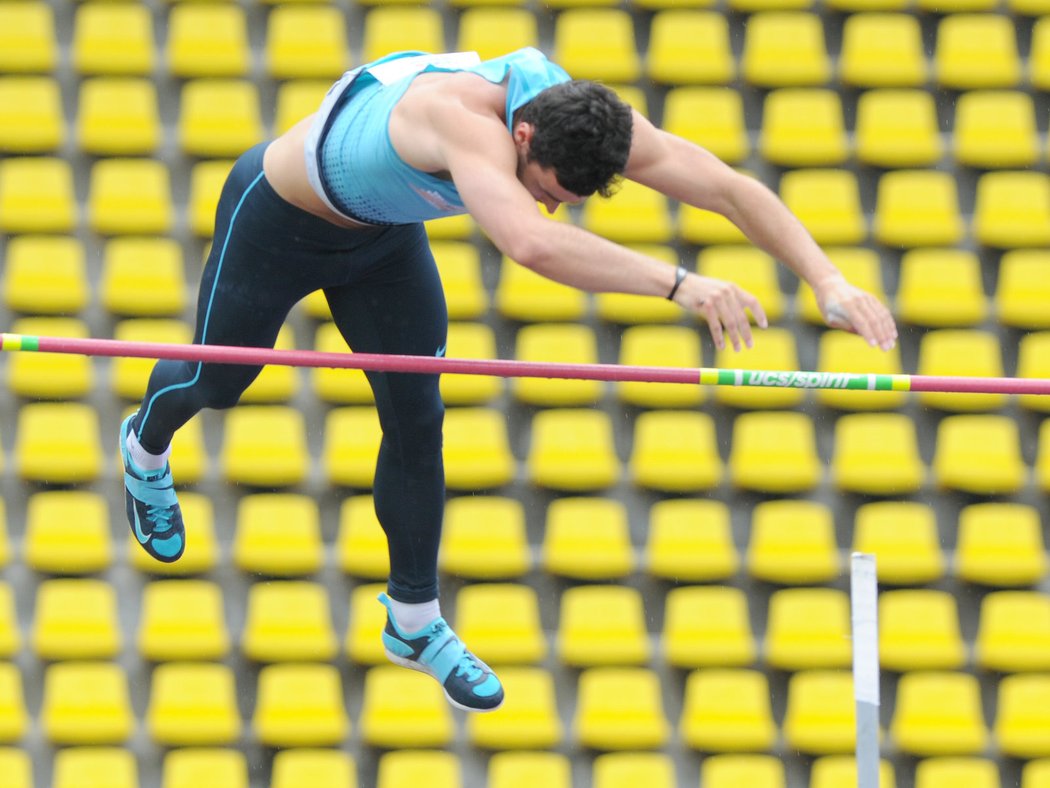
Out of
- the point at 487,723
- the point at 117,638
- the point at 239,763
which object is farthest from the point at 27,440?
the point at 487,723

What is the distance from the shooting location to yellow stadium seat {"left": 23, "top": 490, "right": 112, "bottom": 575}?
6812 mm

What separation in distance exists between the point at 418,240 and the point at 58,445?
125 inches

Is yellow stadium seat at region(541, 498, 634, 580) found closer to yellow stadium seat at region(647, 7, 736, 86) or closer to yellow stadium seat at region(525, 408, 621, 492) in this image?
yellow stadium seat at region(525, 408, 621, 492)

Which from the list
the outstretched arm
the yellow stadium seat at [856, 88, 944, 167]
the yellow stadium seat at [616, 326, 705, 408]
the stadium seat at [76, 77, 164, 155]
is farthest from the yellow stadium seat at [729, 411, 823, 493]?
the outstretched arm

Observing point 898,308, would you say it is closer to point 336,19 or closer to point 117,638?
point 336,19

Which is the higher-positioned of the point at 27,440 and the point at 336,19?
the point at 336,19

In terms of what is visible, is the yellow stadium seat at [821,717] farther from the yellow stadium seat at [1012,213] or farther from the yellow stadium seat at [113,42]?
the yellow stadium seat at [113,42]

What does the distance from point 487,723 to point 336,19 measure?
298cm

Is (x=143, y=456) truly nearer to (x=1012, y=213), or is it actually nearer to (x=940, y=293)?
(x=940, y=293)

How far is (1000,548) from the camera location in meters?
6.86

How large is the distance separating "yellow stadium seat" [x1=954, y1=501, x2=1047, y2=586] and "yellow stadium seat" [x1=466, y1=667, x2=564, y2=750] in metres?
1.63

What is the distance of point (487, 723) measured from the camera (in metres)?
6.50

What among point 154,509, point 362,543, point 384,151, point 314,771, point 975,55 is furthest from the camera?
point 975,55

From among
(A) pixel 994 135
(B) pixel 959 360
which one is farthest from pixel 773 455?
(A) pixel 994 135
